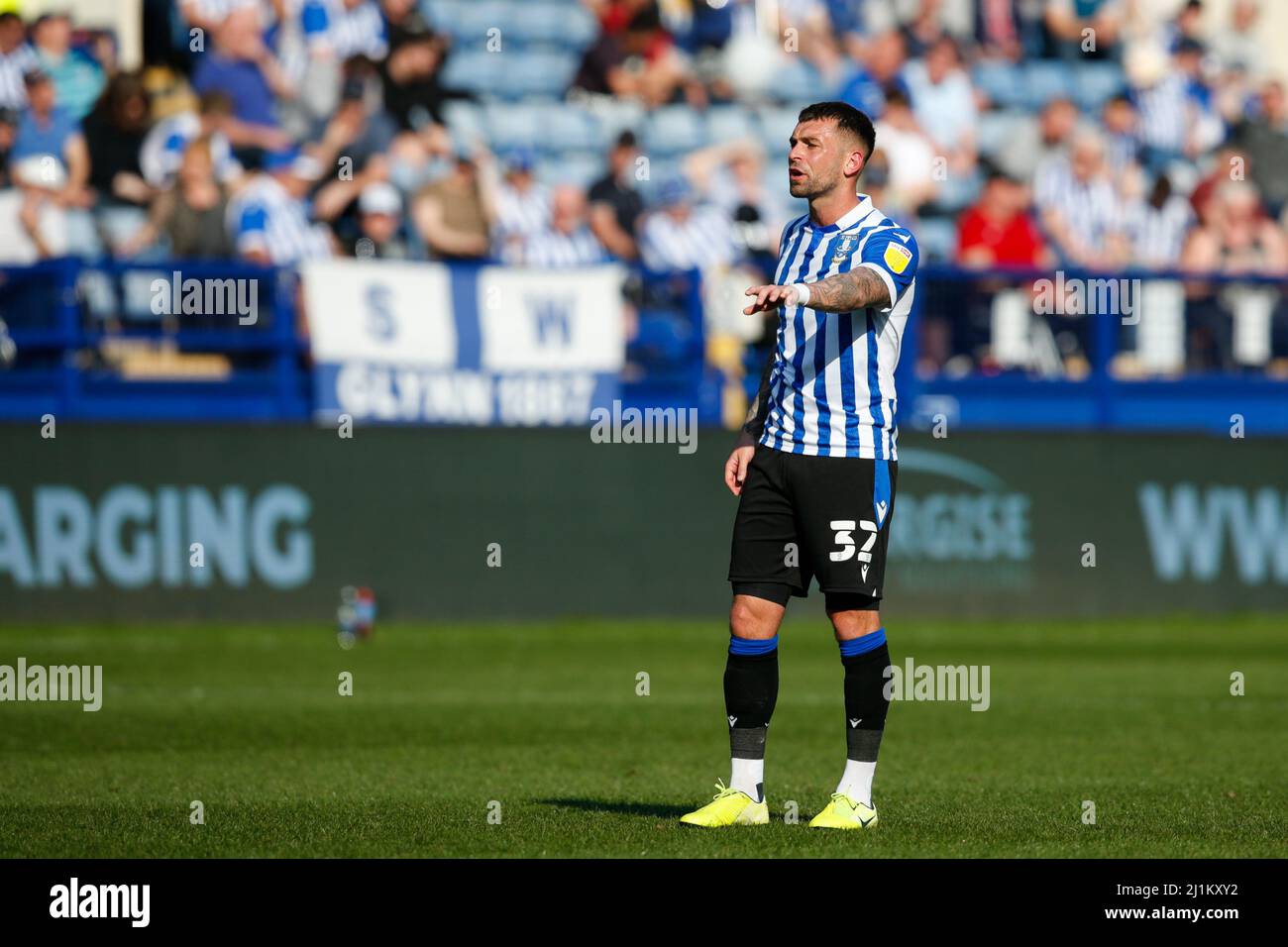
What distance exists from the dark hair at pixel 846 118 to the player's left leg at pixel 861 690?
1.63 metres

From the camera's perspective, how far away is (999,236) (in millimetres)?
20125

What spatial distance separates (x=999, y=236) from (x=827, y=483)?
12784mm

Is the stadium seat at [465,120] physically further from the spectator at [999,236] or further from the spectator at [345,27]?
the spectator at [999,236]

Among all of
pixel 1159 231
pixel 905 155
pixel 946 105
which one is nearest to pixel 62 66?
pixel 905 155

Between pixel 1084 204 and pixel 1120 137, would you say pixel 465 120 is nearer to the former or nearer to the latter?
pixel 1084 204

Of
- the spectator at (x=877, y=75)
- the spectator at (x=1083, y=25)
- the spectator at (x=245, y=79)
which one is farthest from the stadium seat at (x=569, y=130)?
the spectator at (x=1083, y=25)

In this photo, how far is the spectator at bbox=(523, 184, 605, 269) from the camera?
63.1ft

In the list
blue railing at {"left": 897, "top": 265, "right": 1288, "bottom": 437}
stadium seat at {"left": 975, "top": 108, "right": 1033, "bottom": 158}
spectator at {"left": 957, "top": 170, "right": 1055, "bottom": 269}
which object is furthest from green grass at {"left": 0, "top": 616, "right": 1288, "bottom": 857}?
stadium seat at {"left": 975, "top": 108, "right": 1033, "bottom": 158}

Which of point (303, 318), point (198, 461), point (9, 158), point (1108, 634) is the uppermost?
point (9, 158)
